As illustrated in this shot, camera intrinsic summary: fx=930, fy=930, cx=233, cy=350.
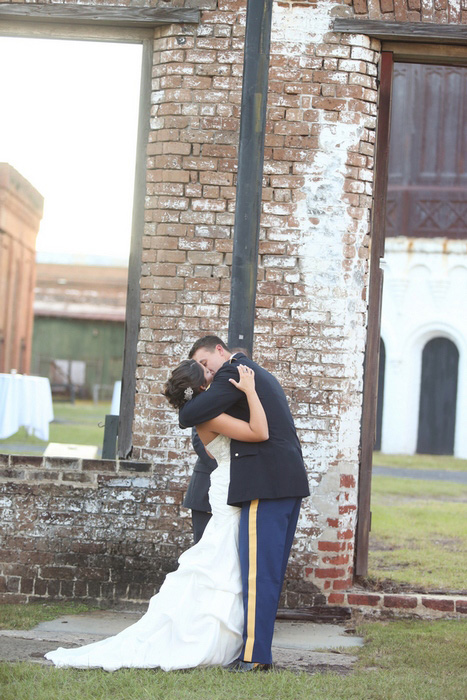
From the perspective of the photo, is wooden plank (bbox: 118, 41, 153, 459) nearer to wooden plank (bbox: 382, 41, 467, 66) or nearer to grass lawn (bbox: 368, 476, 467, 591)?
wooden plank (bbox: 382, 41, 467, 66)

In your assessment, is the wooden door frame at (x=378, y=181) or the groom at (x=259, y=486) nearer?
the groom at (x=259, y=486)

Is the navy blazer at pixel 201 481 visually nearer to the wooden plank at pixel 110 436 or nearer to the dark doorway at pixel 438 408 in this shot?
the wooden plank at pixel 110 436

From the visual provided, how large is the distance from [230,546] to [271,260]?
2243 millimetres

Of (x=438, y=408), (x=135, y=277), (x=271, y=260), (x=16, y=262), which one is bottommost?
(x=438, y=408)

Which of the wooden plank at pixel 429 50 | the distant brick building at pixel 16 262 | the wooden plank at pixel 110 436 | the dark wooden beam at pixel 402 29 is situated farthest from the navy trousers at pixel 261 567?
the distant brick building at pixel 16 262

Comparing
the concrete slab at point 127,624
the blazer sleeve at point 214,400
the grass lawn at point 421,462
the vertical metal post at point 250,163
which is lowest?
the concrete slab at point 127,624

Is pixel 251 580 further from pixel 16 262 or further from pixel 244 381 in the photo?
pixel 16 262

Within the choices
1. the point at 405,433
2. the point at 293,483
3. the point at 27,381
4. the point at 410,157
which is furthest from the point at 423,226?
the point at 293,483

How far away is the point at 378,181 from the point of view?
6.59 meters

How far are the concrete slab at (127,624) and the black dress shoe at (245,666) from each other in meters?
0.23

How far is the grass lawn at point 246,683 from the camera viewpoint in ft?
13.5

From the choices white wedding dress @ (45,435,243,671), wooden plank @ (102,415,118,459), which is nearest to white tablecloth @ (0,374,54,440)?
wooden plank @ (102,415,118,459)

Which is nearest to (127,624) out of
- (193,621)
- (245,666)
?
(193,621)

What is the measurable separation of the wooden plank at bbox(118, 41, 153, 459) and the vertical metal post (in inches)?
71.7
